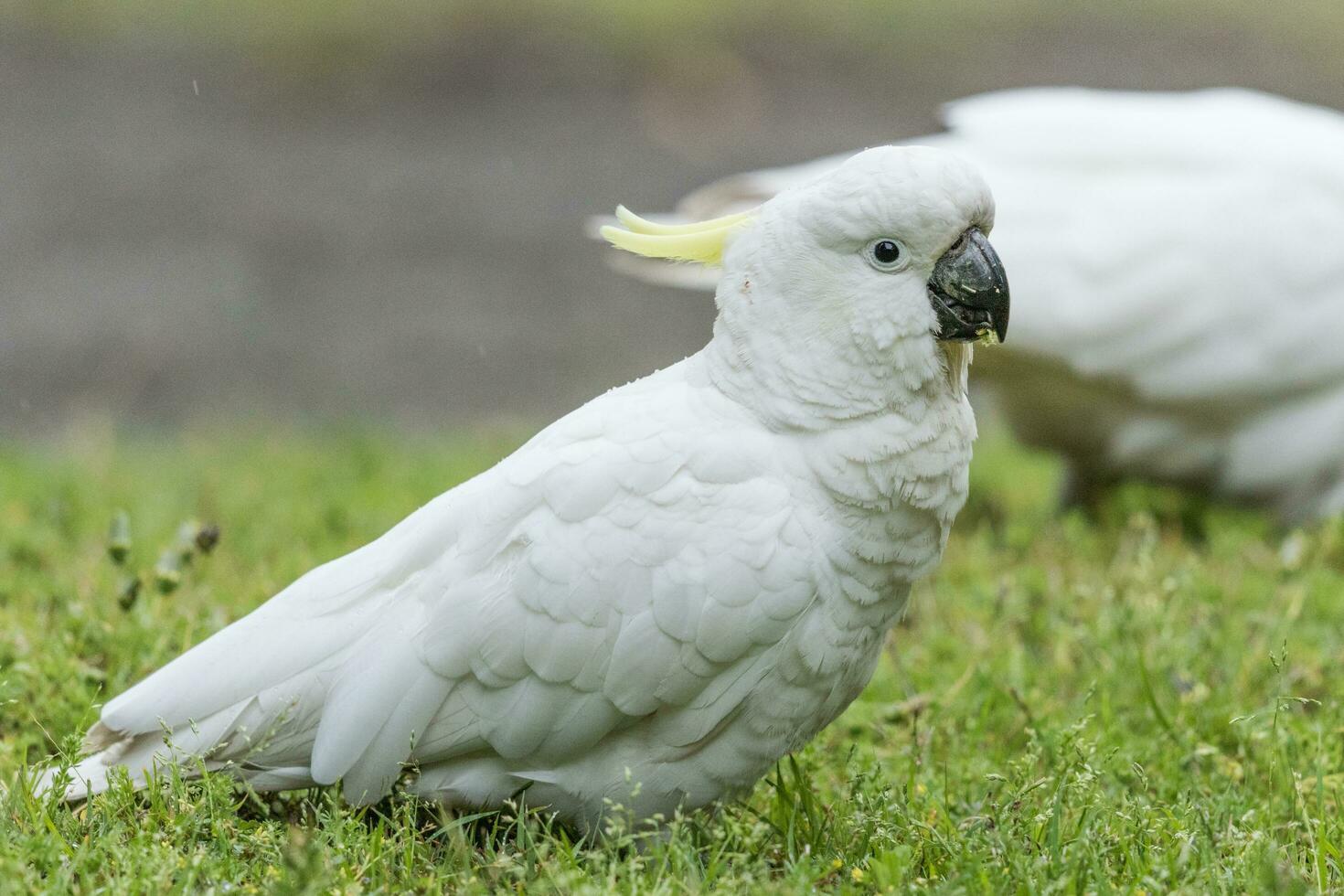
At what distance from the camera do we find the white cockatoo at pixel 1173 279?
4.09 metres

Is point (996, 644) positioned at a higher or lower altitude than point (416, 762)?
lower

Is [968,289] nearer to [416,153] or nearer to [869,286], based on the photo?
[869,286]

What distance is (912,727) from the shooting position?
2.99 meters

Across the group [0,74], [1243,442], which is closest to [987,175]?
[1243,442]

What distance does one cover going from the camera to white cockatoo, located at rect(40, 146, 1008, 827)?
2.16 meters

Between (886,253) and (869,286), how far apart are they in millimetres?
55

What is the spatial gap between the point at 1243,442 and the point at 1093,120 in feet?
3.45

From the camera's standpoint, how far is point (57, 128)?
293 inches

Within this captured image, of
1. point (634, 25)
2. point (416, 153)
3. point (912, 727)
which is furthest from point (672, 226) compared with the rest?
point (634, 25)

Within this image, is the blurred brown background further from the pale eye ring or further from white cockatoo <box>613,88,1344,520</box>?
the pale eye ring

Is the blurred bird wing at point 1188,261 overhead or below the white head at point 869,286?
below

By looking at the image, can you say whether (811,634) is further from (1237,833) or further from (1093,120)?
(1093,120)

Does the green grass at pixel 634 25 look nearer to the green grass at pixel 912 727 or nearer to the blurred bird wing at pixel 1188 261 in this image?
the green grass at pixel 912 727

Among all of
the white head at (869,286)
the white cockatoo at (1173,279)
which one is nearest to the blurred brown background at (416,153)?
the white cockatoo at (1173,279)
